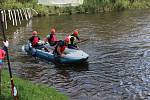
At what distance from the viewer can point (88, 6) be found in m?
52.8

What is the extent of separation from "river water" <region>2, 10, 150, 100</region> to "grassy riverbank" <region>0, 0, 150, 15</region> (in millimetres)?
15228

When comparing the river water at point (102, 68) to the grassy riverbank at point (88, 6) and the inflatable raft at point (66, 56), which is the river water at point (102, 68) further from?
the grassy riverbank at point (88, 6)

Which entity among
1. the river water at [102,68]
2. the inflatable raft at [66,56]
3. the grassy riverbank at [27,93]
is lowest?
the river water at [102,68]

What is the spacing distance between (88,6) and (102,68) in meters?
34.3

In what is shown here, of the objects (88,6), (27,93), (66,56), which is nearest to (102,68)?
(66,56)

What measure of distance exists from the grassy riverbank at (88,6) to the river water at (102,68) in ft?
50.0

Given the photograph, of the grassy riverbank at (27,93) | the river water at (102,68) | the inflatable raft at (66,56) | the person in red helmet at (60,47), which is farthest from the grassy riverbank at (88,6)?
the grassy riverbank at (27,93)

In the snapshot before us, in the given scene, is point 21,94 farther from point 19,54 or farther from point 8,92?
point 19,54

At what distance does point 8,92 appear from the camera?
38.7ft

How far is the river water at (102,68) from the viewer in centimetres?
1532

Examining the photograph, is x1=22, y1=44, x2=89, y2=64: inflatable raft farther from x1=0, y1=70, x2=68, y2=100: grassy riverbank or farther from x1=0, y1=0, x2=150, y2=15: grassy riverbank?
x1=0, y1=0, x2=150, y2=15: grassy riverbank

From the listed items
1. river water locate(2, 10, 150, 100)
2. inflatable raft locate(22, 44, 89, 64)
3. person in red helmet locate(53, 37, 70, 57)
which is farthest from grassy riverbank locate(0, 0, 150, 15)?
person in red helmet locate(53, 37, 70, 57)

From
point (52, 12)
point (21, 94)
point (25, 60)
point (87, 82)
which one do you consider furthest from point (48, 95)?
point (52, 12)

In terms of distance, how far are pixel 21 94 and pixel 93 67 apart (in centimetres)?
824
